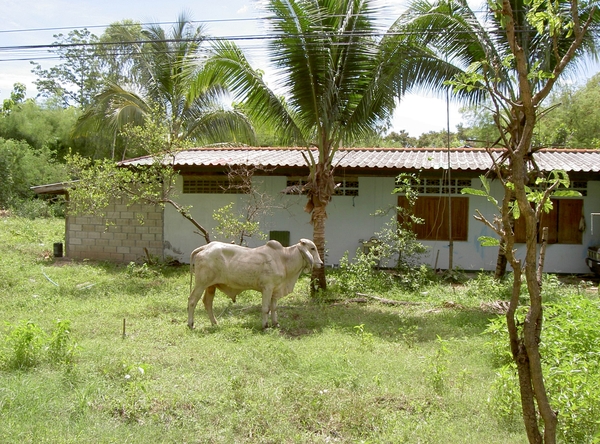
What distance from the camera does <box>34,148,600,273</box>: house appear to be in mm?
12992

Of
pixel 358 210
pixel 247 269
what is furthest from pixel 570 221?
pixel 247 269

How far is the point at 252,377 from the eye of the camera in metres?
5.64

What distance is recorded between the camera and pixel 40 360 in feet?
19.1

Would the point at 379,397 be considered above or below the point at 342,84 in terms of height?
below

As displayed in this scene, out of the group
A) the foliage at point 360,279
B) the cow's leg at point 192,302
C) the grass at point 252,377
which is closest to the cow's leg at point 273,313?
the grass at point 252,377

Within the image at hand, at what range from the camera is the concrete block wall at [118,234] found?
14.2m

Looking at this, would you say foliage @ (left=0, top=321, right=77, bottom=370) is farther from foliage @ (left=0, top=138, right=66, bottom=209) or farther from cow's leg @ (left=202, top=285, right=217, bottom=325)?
foliage @ (left=0, top=138, right=66, bottom=209)

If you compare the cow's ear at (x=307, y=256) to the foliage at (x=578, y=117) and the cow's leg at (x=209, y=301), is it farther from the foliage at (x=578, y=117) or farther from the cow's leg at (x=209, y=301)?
the foliage at (x=578, y=117)

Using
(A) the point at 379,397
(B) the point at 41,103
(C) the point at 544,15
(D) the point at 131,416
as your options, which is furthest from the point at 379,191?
(B) the point at 41,103

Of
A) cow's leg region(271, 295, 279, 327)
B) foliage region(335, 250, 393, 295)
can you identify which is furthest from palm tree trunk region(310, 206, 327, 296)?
cow's leg region(271, 295, 279, 327)

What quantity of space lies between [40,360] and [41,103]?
3006cm

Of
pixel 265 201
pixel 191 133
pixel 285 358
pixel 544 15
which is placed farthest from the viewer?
pixel 191 133

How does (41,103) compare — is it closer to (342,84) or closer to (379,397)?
(342,84)

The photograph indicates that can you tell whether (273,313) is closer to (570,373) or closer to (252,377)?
(252,377)
